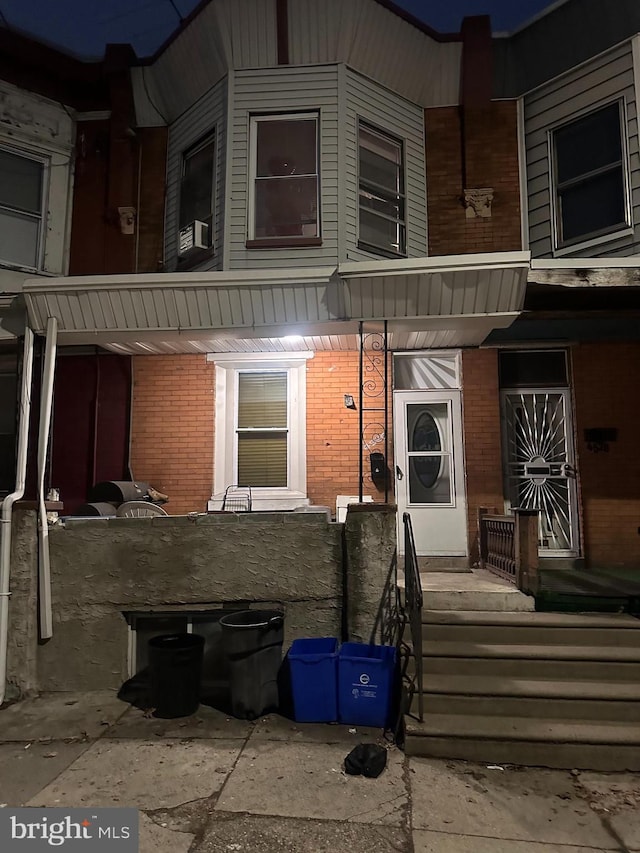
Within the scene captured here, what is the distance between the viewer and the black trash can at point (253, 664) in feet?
17.5

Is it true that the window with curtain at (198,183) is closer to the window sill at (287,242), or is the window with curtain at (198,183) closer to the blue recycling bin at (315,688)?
the window sill at (287,242)

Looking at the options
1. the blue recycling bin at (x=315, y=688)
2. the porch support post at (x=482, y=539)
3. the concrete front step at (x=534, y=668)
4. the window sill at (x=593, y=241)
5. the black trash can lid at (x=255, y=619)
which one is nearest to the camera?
the concrete front step at (x=534, y=668)

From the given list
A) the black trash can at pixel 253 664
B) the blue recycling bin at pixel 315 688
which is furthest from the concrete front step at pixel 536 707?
the black trash can at pixel 253 664

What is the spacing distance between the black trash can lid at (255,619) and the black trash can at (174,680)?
1.34 feet

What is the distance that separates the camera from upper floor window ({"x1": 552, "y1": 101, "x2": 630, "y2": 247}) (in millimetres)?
8031

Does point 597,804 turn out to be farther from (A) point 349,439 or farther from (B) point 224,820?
(A) point 349,439

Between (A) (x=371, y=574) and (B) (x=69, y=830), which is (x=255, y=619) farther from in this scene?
(B) (x=69, y=830)

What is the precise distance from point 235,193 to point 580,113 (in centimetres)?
506

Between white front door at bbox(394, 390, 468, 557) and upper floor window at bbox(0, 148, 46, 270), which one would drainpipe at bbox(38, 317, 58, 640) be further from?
white front door at bbox(394, 390, 468, 557)

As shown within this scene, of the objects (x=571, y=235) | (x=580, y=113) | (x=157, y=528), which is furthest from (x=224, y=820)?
(x=580, y=113)

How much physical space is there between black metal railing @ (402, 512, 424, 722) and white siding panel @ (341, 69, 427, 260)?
4249 millimetres

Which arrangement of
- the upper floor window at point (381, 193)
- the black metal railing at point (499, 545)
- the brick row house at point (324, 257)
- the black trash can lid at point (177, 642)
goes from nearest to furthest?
1. the black trash can lid at point (177, 642)
2. the black metal railing at point (499, 545)
3. the brick row house at point (324, 257)
4. the upper floor window at point (381, 193)

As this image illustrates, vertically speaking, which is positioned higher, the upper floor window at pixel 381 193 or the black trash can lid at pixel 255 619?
the upper floor window at pixel 381 193

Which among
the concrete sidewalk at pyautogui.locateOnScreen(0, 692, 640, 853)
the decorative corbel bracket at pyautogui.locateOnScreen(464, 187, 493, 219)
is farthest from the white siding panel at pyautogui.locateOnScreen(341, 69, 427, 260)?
the concrete sidewalk at pyautogui.locateOnScreen(0, 692, 640, 853)
